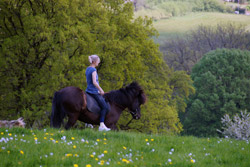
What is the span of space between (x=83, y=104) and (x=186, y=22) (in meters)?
90.1

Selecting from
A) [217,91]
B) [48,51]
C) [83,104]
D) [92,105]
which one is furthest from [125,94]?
[217,91]

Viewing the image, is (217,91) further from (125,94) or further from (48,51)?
(125,94)

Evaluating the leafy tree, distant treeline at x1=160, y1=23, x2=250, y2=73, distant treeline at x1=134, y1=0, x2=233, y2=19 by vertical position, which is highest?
distant treeline at x1=134, y1=0, x2=233, y2=19


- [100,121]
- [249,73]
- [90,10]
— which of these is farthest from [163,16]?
[100,121]

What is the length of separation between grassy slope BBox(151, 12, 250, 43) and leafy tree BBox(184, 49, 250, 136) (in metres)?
41.5

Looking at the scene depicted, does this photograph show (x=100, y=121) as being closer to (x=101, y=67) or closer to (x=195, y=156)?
(x=195, y=156)

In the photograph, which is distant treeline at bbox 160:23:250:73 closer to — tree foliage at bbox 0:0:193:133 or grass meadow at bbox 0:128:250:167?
tree foliage at bbox 0:0:193:133

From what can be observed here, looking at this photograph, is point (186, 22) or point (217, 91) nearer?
point (217, 91)

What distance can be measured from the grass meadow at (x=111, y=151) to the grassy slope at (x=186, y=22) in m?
79.5

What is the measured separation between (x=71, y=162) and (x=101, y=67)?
16.6 metres

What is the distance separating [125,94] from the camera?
33.2 feet

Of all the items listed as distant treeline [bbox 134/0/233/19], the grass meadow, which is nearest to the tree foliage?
the grass meadow

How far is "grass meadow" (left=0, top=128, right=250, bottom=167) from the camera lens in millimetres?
5168

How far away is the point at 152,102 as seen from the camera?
86.0 ft
